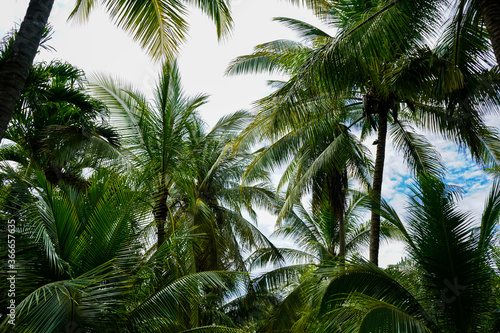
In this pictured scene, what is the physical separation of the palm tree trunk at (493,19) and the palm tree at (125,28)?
3897 millimetres

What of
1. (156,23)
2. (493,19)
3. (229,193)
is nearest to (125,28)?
(156,23)

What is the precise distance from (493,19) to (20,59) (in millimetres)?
5292

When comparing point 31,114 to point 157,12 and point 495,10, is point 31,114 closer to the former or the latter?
point 157,12

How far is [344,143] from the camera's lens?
32.8ft

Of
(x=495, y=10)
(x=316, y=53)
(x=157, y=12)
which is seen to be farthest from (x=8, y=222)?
(x=495, y=10)

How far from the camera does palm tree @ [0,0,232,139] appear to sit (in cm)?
393

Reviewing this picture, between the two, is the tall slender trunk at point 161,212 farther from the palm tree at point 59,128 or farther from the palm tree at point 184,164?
the palm tree at point 59,128

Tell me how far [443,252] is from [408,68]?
3343mm

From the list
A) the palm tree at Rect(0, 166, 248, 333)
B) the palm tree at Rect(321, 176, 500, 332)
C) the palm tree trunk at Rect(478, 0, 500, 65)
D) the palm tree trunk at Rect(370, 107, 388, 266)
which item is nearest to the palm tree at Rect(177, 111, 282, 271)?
the palm tree trunk at Rect(370, 107, 388, 266)

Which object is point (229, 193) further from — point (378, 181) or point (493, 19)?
point (493, 19)

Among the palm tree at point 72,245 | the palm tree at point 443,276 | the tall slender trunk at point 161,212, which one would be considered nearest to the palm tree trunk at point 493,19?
the palm tree at point 443,276

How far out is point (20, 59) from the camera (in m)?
4.04

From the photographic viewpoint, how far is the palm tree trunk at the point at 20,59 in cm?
385

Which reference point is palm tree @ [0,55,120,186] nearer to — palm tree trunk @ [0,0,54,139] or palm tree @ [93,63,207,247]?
palm tree @ [93,63,207,247]
